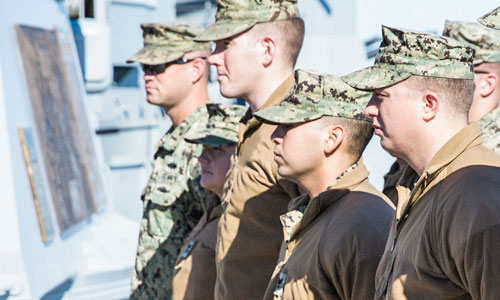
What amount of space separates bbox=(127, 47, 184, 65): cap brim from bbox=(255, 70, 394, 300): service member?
→ 1.84m

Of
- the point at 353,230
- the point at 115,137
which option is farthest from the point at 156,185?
the point at 115,137

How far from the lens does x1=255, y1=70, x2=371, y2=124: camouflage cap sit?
3.03 metres

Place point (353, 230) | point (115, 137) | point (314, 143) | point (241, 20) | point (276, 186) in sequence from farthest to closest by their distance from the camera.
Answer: point (115, 137) → point (241, 20) → point (276, 186) → point (314, 143) → point (353, 230)

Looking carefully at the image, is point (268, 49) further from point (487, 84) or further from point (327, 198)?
point (487, 84)

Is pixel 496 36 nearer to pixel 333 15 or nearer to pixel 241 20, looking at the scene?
pixel 241 20

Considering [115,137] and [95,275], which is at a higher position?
[95,275]

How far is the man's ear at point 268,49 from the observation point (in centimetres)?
368

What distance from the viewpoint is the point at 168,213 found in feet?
15.7

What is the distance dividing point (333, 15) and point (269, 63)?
10.2 metres

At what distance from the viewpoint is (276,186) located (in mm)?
3504

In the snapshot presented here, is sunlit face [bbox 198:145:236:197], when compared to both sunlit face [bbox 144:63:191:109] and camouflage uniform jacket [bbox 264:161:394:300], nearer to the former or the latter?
sunlit face [bbox 144:63:191:109]

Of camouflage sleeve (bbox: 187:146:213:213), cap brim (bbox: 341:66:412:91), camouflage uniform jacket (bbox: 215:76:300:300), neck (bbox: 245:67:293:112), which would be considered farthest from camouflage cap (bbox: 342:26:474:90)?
camouflage sleeve (bbox: 187:146:213:213)

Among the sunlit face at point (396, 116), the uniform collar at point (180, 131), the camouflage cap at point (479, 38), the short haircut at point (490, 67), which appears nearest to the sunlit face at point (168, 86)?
the uniform collar at point (180, 131)

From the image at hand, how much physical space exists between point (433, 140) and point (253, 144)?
1.30 m
